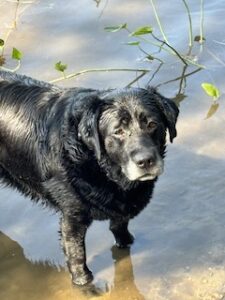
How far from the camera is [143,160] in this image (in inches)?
164

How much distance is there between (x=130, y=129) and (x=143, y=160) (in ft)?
0.72

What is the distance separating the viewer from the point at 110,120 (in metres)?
4.31

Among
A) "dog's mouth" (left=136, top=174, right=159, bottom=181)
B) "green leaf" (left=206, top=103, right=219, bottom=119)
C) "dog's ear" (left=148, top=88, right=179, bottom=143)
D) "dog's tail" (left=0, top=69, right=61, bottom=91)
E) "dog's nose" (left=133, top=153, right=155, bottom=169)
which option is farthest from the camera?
"green leaf" (left=206, top=103, right=219, bottom=119)

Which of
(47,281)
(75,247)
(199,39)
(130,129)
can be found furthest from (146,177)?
(199,39)

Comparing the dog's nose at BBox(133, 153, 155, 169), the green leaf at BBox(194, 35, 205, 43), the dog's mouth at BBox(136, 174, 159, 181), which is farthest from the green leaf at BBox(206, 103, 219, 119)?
the dog's nose at BBox(133, 153, 155, 169)

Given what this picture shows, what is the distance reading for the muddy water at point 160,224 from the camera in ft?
16.1

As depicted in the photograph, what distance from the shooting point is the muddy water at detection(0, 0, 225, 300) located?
4.92 meters

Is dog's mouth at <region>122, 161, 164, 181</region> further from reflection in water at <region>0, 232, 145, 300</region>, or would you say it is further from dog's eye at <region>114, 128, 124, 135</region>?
reflection in water at <region>0, 232, 145, 300</region>

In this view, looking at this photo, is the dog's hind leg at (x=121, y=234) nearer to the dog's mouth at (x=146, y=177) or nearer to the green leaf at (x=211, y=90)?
the dog's mouth at (x=146, y=177)

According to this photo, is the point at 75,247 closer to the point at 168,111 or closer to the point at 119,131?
the point at 119,131

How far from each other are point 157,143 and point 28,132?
101cm

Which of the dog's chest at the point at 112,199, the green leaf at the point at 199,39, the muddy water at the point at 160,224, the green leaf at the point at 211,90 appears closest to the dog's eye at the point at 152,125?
the dog's chest at the point at 112,199

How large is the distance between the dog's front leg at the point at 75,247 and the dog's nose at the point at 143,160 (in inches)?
29.5

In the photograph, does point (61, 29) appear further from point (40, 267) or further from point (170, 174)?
point (40, 267)
